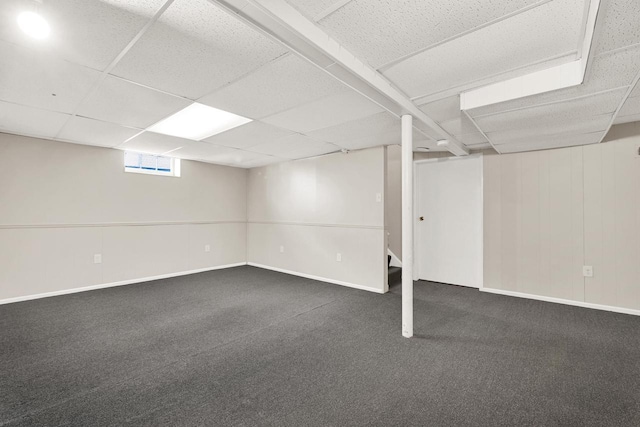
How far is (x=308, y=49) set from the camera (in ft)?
5.42

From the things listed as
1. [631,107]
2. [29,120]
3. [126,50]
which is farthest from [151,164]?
[631,107]

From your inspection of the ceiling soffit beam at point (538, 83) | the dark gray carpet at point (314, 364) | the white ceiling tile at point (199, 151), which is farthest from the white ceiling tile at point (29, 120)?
the ceiling soffit beam at point (538, 83)

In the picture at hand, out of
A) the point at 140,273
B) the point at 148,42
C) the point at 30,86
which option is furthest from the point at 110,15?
the point at 140,273

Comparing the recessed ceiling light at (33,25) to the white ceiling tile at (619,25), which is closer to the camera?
the white ceiling tile at (619,25)

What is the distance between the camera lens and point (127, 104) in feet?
8.36

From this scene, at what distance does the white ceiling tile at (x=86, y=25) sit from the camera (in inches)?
53.0

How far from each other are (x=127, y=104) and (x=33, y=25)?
1119mm

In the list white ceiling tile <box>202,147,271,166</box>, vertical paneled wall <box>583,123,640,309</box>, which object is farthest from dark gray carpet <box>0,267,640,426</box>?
white ceiling tile <box>202,147,271,166</box>

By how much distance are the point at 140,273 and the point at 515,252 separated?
232 inches

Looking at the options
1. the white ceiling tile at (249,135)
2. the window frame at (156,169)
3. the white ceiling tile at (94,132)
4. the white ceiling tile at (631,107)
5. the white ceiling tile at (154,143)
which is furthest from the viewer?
the window frame at (156,169)

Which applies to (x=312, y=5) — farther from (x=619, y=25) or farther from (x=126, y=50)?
(x=619, y=25)

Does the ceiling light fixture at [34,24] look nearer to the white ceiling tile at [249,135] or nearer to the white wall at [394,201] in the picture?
the white ceiling tile at [249,135]

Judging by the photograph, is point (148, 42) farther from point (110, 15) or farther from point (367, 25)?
point (367, 25)

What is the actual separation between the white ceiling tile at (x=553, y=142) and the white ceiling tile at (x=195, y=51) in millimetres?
3303
